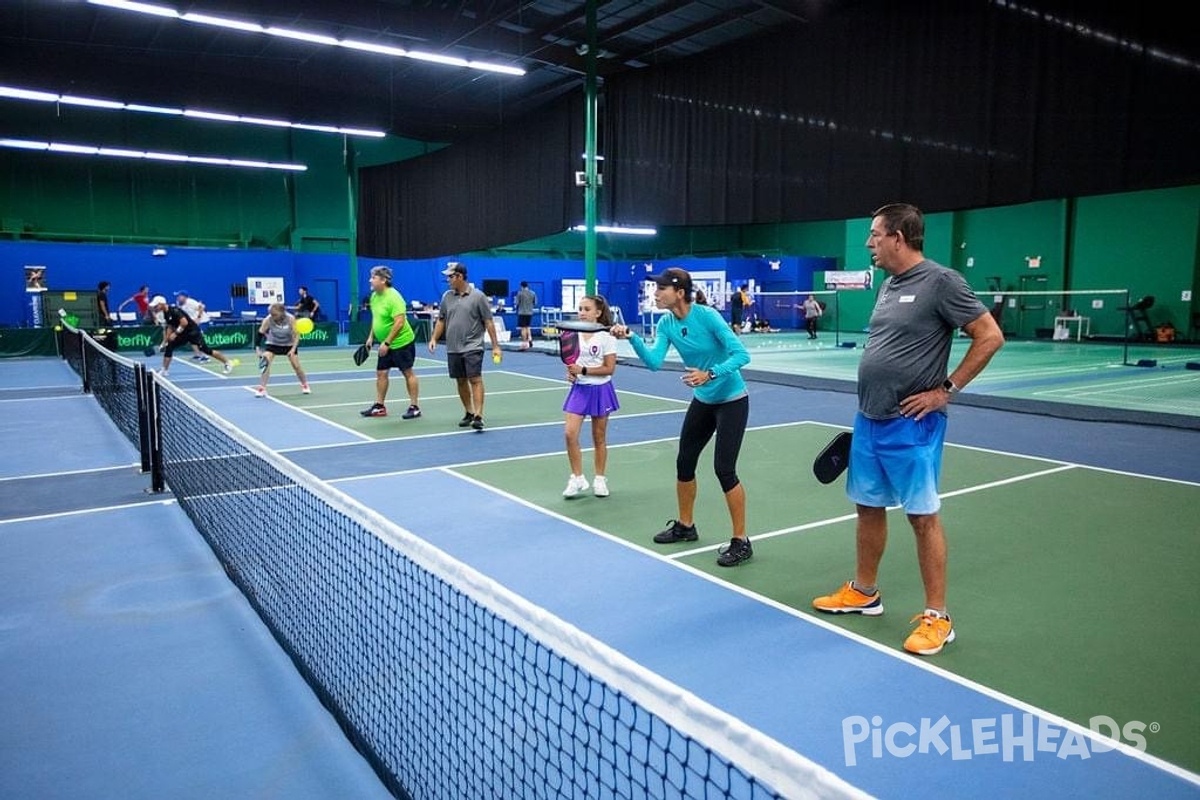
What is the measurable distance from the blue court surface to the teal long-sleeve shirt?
109 cm

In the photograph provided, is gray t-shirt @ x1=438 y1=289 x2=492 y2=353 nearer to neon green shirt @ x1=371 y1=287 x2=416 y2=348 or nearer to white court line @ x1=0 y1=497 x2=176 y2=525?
neon green shirt @ x1=371 y1=287 x2=416 y2=348

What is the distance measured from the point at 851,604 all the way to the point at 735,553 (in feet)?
3.05

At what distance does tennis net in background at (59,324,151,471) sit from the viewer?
23.7 feet

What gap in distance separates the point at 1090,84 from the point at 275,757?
13.8 m

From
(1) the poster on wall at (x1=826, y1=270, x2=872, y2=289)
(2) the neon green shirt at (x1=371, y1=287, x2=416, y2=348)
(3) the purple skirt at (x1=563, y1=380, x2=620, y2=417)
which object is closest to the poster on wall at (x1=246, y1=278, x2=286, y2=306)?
(1) the poster on wall at (x1=826, y1=270, x2=872, y2=289)

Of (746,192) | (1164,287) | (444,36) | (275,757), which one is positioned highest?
(444,36)

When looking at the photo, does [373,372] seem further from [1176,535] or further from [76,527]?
[1176,535]

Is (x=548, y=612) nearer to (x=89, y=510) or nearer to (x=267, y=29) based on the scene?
(x=89, y=510)

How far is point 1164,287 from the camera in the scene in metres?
25.3

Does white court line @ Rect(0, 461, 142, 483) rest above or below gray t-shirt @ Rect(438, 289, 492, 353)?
below

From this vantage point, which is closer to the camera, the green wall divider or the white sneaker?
the white sneaker

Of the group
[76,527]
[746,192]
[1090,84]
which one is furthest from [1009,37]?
[76,527]

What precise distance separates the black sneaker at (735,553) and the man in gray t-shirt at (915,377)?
1.25 meters

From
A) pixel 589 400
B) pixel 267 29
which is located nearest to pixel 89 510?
pixel 589 400
